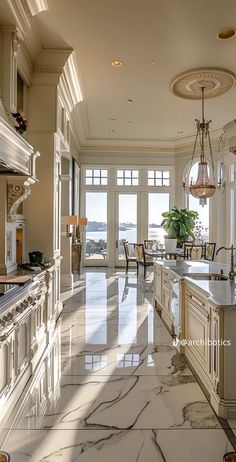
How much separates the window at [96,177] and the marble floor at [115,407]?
782 centimetres

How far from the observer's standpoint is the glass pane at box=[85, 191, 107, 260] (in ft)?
39.4

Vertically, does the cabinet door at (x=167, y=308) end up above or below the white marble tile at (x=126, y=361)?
above

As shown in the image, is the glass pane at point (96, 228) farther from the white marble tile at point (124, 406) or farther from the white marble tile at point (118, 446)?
the white marble tile at point (118, 446)

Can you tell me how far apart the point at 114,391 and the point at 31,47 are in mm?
4353

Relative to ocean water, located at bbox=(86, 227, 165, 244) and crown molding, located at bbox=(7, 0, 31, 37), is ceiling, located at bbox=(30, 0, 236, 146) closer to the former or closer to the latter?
crown molding, located at bbox=(7, 0, 31, 37)

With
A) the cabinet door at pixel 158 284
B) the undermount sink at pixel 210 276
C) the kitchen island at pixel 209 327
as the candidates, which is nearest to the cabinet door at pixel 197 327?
the kitchen island at pixel 209 327

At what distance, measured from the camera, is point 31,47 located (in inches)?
186

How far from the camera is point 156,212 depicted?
12.1 meters

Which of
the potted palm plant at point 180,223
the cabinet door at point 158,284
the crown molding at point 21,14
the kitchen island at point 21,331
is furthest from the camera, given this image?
the potted palm plant at point 180,223

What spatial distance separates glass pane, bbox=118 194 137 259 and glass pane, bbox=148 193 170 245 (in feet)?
1.71

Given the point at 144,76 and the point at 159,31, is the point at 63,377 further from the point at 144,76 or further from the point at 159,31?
the point at 144,76

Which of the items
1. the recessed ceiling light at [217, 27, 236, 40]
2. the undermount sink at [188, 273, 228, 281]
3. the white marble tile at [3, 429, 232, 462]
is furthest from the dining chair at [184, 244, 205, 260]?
the white marble tile at [3, 429, 232, 462]

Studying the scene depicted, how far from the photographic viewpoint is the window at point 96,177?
1208 centimetres

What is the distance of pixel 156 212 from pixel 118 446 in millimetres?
10138
